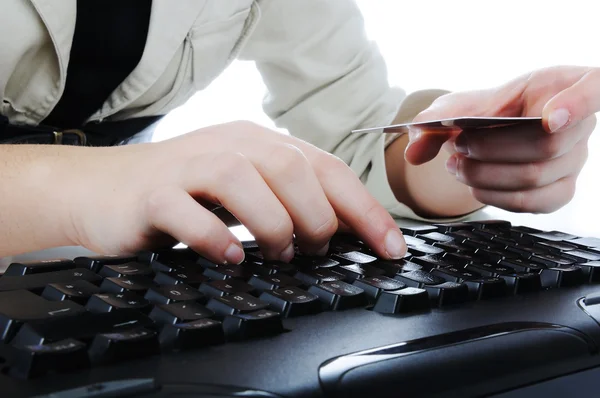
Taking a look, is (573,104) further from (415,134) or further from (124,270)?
(124,270)

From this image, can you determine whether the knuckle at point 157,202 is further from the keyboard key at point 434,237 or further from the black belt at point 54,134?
the black belt at point 54,134

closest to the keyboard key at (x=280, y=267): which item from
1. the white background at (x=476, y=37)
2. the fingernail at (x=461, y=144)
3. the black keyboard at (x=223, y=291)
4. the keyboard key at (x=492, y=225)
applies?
the black keyboard at (x=223, y=291)

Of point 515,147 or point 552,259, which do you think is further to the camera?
point 515,147

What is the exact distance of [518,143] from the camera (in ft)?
2.11

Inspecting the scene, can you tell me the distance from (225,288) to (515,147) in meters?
0.42

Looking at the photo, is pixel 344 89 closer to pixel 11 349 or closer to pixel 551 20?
pixel 11 349

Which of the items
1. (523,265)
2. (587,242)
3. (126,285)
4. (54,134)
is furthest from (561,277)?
(54,134)

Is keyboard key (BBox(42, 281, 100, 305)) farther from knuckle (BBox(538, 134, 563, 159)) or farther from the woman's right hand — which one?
knuckle (BBox(538, 134, 563, 159))

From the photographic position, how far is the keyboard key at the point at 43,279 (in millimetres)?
296

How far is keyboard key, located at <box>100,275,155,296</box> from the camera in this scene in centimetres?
30

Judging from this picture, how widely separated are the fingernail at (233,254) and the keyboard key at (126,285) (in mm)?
67

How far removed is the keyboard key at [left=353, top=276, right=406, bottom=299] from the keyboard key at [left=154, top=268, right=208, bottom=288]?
0.08 metres

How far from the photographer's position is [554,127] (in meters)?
0.51

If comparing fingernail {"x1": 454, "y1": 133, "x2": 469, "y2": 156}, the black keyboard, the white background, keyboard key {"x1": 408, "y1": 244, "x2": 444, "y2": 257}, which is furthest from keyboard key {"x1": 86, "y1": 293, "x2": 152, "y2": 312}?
the white background
